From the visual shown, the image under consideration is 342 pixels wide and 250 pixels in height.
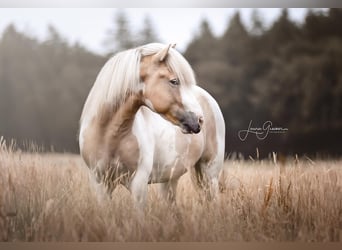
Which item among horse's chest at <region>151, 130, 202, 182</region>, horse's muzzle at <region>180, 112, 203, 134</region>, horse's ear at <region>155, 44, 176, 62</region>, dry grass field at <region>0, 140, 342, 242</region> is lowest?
dry grass field at <region>0, 140, 342, 242</region>

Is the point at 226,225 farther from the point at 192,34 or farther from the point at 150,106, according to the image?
the point at 192,34

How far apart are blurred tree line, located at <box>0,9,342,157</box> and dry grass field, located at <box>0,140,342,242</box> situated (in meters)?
0.16

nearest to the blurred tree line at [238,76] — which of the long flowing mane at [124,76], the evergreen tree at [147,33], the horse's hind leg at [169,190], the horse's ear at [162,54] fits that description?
the evergreen tree at [147,33]

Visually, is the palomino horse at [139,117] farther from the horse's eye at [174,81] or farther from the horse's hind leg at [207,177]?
the horse's hind leg at [207,177]

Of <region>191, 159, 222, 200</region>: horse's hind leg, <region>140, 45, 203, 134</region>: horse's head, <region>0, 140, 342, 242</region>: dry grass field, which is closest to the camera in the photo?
<region>140, 45, 203, 134</region>: horse's head

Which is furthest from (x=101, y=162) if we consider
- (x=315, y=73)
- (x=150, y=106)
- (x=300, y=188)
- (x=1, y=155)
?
(x=315, y=73)

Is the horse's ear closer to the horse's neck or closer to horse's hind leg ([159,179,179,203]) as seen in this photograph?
the horse's neck

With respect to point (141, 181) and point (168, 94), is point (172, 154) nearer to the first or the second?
point (141, 181)

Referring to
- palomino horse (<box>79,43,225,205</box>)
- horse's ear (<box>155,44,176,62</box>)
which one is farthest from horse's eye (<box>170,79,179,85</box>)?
horse's ear (<box>155,44,176,62</box>)

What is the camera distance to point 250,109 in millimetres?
3309

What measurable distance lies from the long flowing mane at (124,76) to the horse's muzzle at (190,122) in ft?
0.66

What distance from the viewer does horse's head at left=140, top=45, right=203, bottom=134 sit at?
2996 mm

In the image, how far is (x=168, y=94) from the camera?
9.80 ft

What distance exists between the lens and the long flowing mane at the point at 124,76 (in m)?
3.04
